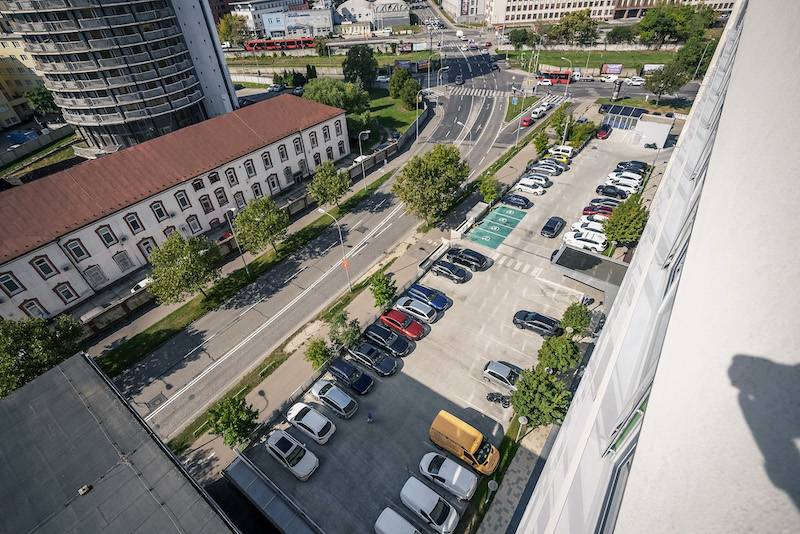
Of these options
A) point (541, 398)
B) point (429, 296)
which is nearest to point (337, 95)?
point (429, 296)

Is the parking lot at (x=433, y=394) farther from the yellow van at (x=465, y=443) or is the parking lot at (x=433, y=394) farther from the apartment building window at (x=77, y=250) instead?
the apartment building window at (x=77, y=250)

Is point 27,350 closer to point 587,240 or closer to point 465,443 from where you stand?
point 465,443

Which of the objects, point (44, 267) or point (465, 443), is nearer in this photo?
point (465, 443)

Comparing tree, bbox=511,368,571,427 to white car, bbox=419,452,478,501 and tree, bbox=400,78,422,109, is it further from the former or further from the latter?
tree, bbox=400,78,422,109

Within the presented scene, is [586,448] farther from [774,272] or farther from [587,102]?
[587,102]

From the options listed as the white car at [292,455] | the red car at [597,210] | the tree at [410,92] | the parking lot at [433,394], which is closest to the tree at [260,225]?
the parking lot at [433,394]

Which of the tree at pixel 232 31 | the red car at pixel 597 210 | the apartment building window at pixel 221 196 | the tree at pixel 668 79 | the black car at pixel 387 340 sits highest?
the tree at pixel 232 31
